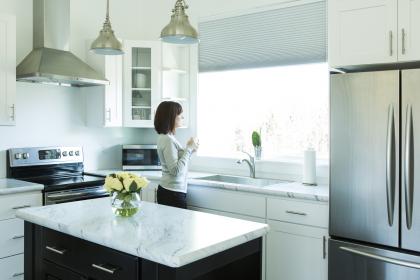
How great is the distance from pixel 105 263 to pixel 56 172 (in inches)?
96.7

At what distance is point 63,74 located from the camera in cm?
349

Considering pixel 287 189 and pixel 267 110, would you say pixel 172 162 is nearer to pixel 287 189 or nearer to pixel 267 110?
pixel 287 189

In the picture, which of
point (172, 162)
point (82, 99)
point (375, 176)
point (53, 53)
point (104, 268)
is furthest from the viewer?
point (82, 99)

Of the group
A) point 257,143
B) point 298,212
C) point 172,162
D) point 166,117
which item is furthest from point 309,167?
point 166,117

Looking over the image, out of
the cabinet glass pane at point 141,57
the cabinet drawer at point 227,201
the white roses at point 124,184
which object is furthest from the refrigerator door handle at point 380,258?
the cabinet glass pane at point 141,57

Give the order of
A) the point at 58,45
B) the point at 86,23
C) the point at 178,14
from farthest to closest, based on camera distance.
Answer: the point at 86,23 → the point at 58,45 → the point at 178,14

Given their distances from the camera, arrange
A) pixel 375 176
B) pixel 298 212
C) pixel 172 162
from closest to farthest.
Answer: pixel 375 176 → pixel 298 212 → pixel 172 162

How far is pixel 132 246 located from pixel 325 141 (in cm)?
244

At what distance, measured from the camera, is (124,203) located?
6.70ft

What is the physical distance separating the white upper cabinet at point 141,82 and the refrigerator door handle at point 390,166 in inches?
96.4

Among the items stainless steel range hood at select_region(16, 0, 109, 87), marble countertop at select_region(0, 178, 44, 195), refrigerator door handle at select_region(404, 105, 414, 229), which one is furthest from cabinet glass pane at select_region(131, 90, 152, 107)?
refrigerator door handle at select_region(404, 105, 414, 229)

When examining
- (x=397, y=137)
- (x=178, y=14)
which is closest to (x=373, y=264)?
(x=397, y=137)

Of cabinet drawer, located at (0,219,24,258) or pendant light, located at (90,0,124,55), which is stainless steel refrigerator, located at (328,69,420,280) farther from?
cabinet drawer, located at (0,219,24,258)

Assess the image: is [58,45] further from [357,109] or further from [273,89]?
[357,109]
